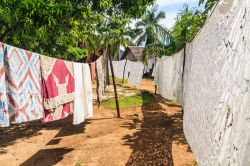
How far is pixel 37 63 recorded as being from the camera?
4.29m

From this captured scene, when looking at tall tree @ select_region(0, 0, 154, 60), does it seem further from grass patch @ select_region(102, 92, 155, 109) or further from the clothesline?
grass patch @ select_region(102, 92, 155, 109)

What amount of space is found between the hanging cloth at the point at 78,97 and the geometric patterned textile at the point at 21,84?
5.17ft

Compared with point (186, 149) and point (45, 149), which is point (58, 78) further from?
point (186, 149)

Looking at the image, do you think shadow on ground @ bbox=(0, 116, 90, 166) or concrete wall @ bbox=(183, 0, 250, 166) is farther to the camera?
shadow on ground @ bbox=(0, 116, 90, 166)

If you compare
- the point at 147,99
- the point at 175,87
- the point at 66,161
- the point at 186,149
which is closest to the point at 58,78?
the point at 66,161

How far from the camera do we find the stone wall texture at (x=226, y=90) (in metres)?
1.32

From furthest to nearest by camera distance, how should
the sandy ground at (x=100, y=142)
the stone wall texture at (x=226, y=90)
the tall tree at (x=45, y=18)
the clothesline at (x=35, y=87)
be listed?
1. the sandy ground at (x=100, y=142)
2. the tall tree at (x=45, y=18)
3. the clothesline at (x=35, y=87)
4. the stone wall texture at (x=226, y=90)

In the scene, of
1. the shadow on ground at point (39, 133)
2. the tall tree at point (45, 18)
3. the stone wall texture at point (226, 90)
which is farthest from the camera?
the shadow on ground at point (39, 133)

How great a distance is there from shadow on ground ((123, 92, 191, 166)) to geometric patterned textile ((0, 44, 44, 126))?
257cm

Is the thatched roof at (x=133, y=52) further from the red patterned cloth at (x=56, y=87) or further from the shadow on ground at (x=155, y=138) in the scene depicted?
the red patterned cloth at (x=56, y=87)

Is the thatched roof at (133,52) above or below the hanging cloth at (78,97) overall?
above

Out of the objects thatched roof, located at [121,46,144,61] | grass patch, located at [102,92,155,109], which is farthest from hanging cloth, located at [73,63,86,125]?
thatched roof, located at [121,46,144,61]

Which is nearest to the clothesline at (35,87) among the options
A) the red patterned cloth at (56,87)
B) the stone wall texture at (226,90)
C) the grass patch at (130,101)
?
the red patterned cloth at (56,87)

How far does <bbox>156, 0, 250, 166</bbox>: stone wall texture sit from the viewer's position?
4.33 ft
